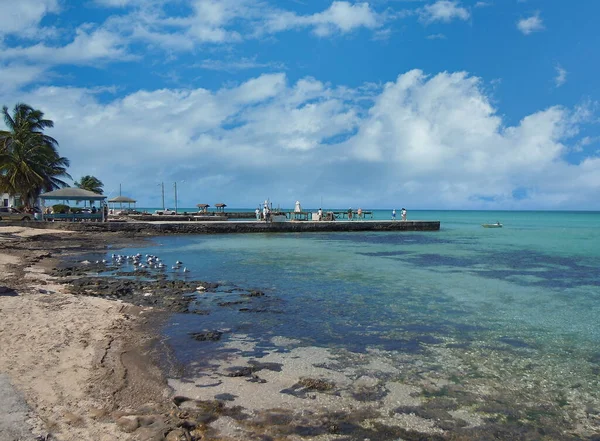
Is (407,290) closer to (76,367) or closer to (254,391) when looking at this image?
(254,391)

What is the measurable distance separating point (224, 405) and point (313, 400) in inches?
43.4

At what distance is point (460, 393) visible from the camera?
19.3 ft

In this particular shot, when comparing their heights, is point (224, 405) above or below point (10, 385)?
below

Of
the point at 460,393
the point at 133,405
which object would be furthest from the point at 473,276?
the point at 133,405

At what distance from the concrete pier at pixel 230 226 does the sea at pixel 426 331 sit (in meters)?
18.2

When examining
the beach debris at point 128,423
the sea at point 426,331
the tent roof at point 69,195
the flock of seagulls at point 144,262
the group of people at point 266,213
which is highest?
the tent roof at point 69,195

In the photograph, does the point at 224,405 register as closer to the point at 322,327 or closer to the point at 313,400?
the point at 313,400

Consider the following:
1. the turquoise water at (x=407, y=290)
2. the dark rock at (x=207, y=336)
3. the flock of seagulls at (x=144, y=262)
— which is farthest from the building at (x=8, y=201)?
the dark rock at (x=207, y=336)

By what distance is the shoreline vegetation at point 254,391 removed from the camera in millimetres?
4695

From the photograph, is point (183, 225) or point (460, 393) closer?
point (460, 393)

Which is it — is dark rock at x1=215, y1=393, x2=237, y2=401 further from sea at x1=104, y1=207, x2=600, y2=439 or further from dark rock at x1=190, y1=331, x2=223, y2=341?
dark rock at x1=190, y1=331, x2=223, y2=341

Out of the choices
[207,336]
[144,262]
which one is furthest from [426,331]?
[144,262]

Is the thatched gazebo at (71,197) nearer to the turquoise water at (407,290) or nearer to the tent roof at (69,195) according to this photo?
the tent roof at (69,195)

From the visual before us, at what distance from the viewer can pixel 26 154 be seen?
3438cm
